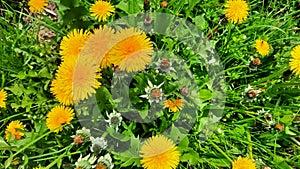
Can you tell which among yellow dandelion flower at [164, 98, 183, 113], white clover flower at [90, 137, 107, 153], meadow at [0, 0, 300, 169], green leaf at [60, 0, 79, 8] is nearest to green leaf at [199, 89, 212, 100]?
meadow at [0, 0, 300, 169]

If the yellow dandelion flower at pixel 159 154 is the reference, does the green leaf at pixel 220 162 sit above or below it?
below

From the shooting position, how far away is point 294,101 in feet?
6.32

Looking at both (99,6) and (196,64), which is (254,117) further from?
(99,6)

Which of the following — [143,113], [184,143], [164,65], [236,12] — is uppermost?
[236,12]

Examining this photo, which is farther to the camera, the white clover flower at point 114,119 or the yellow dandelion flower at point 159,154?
the white clover flower at point 114,119

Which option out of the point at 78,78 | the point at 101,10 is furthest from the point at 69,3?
the point at 78,78

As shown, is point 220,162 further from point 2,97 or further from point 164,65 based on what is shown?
point 2,97

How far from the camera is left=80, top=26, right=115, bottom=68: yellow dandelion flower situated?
58.2 inches

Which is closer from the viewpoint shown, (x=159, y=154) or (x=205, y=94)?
(x=159, y=154)

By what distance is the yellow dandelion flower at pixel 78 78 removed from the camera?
4.77 ft

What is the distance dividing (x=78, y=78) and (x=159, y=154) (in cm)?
44

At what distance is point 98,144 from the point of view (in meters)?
1.59

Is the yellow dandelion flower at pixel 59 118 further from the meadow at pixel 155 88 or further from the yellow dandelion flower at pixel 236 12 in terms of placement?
the yellow dandelion flower at pixel 236 12

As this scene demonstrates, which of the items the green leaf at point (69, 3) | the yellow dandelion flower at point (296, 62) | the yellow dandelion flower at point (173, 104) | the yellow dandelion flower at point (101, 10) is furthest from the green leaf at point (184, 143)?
the green leaf at point (69, 3)
